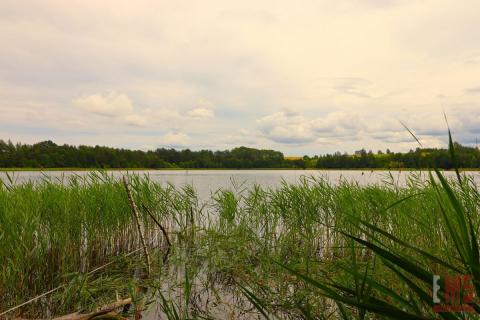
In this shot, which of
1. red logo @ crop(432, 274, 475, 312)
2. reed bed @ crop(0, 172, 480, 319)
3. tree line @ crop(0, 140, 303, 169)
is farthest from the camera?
tree line @ crop(0, 140, 303, 169)

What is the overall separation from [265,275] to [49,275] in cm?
394

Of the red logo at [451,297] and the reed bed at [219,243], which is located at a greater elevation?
the red logo at [451,297]

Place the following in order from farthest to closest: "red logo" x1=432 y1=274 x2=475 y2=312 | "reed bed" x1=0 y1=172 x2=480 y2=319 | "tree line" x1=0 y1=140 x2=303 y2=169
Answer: "tree line" x1=0 y1=140 x2=303 y2=169 → "reed bed" x1=0 y1=172 x2=480 y2=319 → "red logo" x1=432 y1=274 x2=475 y2=312

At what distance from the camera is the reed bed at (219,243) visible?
207 inches

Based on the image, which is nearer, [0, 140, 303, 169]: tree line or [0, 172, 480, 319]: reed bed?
[0, 172, 480, 319]: reed bed

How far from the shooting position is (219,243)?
7145 millimetres

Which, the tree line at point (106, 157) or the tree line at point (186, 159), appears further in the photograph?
the tree line at point (106, 157)

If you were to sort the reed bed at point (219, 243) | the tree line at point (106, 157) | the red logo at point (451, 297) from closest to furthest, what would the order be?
the red logo at point (451, 297) < the reed bed at point (219, 243) < the tree line at point (106, 157)

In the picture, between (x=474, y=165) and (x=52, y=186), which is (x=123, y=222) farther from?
(x=474, y=165)

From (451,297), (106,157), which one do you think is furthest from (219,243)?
(106,157)

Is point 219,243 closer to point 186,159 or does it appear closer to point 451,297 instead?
point 451,297

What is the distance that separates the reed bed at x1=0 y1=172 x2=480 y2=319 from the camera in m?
5.25

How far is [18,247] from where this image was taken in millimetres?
5391

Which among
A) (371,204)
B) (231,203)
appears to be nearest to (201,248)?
(231,203)
